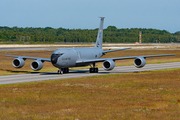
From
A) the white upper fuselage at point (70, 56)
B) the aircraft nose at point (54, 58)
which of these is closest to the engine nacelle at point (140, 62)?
the white upper fuselage at point (70, 56)

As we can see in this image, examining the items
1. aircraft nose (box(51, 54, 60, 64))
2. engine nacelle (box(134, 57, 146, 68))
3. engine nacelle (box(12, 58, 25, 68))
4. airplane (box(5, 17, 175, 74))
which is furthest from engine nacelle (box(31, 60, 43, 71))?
engine nacelle (box(134, 57, 146, 68))

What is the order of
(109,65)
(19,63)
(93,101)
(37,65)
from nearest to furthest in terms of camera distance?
(93,101)
(109,65)
(37,65)
(19,63)

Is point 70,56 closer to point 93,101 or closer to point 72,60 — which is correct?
point 72,60

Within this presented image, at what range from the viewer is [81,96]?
25.0m

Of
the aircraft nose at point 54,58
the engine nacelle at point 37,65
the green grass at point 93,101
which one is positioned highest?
the aircraft nose at point 54,58

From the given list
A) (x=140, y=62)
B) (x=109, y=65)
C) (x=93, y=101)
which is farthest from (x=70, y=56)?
(x=93, y=101)

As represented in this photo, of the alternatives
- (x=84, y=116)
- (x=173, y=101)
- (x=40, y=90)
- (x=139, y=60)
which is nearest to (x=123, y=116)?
(x=84, y=116)

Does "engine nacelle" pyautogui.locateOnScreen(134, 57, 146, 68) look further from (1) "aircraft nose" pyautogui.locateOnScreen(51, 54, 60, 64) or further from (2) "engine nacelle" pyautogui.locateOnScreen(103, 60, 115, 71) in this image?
(1) "aircraft nose" pyautogui.locateOnScreen(51, 54, 60, 64)

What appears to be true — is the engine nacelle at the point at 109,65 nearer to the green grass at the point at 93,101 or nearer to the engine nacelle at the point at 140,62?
the engine nacelle at the point at 140,62

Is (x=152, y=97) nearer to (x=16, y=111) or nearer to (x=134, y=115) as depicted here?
(x=134, y=115)

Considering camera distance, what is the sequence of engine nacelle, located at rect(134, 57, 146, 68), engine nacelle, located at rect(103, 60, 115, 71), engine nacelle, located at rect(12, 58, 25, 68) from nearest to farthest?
1. engine nacelle, located at rect(103, 60, 115, 71)
2. engine nacelle, located at rect(134, 57, 146, 68)
3. engine nacelle, located at rect(12, 58, 25, 68)

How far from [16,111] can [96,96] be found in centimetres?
782

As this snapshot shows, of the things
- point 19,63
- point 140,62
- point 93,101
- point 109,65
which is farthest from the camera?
point 19,63

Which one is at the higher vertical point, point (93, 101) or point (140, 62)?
point (140, 62)
